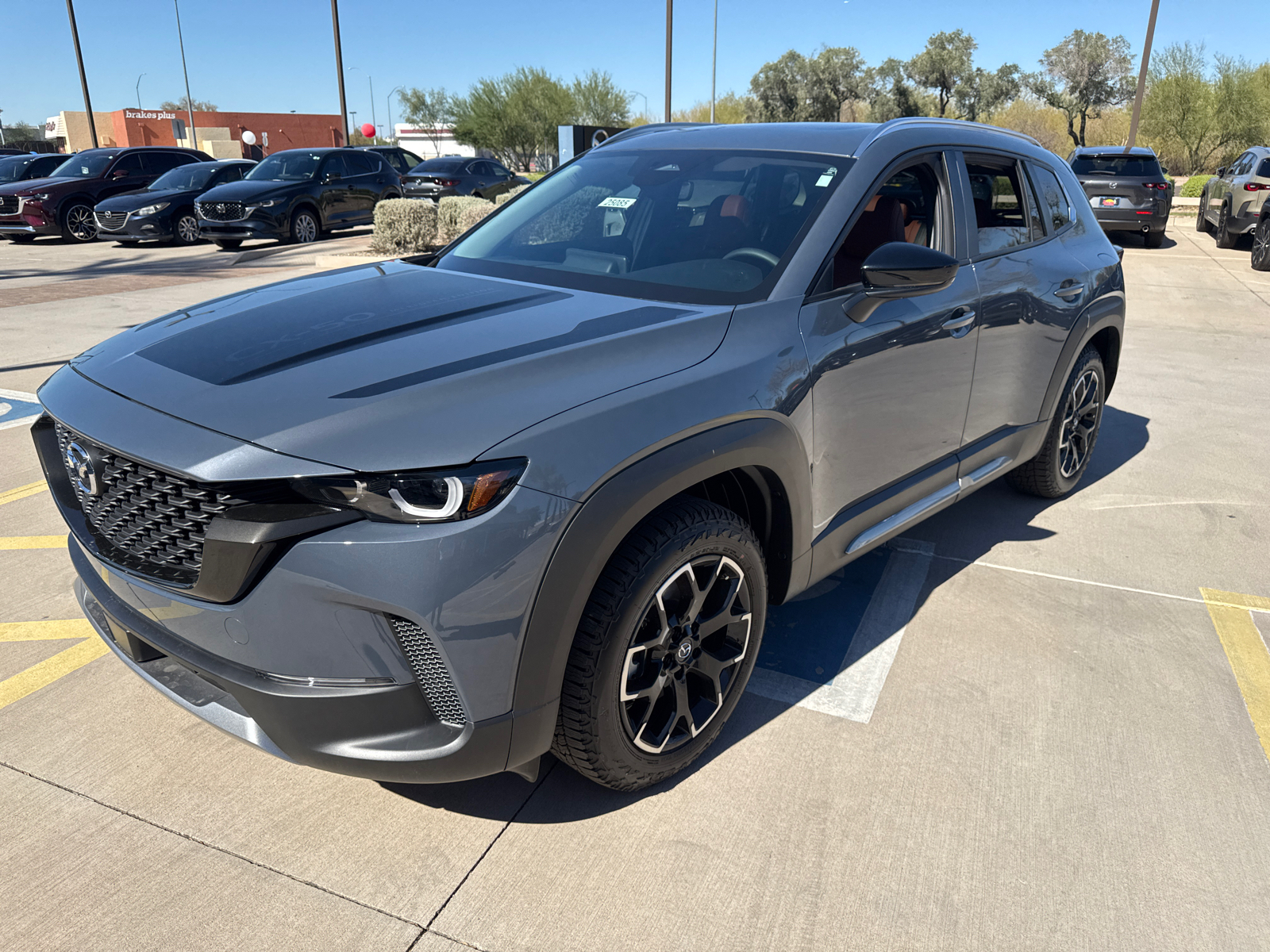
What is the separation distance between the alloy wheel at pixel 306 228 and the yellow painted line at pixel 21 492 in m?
12.7

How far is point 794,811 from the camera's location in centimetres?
249

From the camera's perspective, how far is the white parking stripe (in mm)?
2996

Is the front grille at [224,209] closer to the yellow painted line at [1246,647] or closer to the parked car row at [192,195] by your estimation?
the parked car row at [192,195]

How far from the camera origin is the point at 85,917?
6.91ft

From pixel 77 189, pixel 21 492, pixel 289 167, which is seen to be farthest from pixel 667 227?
pixel 77 189

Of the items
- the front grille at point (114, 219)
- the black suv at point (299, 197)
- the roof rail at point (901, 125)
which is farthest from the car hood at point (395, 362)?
the front grille at point (114, 219)

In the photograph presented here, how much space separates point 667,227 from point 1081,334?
2285 mm

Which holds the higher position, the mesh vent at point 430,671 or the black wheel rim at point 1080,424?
the mesh vent at point 430,671

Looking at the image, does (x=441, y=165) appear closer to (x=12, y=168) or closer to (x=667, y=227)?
(x=12, y=168)

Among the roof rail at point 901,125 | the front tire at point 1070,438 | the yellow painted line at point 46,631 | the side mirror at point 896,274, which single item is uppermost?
the roof rail at point 901,125

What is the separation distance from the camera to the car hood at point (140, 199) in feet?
A: 53.8

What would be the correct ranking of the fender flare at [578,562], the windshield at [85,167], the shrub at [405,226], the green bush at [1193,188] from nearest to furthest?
the fender flare at [578,562]
the shrub at [405,226]
the windshield at [85,167]
the green bush at [1193,188]

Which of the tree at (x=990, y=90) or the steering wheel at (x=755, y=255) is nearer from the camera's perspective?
the steering wheel at (x=755, y=255)

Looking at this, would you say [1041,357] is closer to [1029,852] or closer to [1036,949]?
[1029,852]
